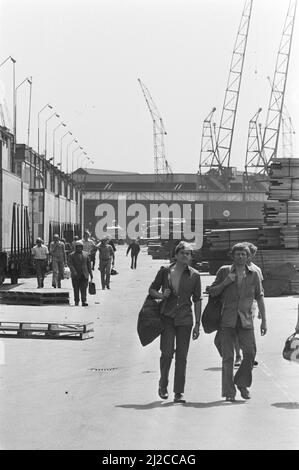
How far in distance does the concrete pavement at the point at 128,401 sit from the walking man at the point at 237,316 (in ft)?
0.70

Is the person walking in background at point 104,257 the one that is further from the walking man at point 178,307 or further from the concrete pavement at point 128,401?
the walking man at point 178,307

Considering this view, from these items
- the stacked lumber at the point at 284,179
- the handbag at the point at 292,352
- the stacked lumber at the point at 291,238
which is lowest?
the handbag at the point at 292,352

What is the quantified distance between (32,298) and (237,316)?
14.0 meters

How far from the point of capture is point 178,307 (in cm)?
1064

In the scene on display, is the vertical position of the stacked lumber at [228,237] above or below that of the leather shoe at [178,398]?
above

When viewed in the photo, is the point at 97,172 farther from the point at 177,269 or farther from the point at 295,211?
the point at 177,269

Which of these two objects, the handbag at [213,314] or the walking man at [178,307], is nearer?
the walking man at [178,307]

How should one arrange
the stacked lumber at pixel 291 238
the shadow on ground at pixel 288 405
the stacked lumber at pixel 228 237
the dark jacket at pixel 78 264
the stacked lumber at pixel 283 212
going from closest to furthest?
the shadow on ground at pixel 288 405 < the dark jacket at pixel 78 264 < the stacked lumber at pixel 283 212 < the stacked lumber at pixel 291 238 < the stacked lumber at pixel 228 237

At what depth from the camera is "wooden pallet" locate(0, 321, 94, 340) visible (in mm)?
17359

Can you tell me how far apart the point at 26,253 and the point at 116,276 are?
618 cm

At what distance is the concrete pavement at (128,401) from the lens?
862 cm

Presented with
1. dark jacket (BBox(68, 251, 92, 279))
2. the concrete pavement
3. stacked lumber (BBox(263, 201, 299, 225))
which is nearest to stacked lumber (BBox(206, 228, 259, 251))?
stacked lumber (BBox(263, 201, 299, 225))

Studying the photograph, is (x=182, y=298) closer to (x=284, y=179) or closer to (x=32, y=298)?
(x=32, y=298)

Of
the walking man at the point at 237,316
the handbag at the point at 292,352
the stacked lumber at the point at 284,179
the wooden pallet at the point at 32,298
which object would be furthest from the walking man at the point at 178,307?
the stacked lumber at the point at 284,179
